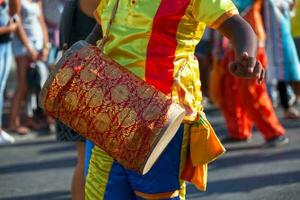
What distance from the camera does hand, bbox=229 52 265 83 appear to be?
279cm

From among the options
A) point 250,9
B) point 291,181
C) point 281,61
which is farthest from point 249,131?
point 291,181

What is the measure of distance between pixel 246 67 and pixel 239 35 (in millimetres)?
165

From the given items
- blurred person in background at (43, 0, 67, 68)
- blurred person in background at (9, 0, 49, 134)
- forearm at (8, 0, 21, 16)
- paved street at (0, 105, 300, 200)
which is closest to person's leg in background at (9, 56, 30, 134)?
blurred person in background at (9, 0, 49, 134)

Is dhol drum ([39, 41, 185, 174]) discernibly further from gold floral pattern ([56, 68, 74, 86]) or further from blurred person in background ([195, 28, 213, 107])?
blurred person in background ([195, 28, 213, 107])

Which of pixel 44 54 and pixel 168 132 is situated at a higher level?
pixel 168 132

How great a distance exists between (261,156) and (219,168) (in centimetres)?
52

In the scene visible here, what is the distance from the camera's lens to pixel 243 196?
5.61m

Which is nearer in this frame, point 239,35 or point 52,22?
point 239,35

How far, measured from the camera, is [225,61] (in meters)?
7.50

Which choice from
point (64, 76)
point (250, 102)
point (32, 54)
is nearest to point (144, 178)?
point (64, 76)

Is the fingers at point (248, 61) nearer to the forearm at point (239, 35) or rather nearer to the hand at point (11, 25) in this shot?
the forearm at point (239, 35)

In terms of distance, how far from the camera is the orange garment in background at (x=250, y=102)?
7.21 meters

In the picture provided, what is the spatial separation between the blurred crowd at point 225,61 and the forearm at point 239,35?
336 centimetres

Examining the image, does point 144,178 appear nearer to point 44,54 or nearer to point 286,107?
point 44,54
